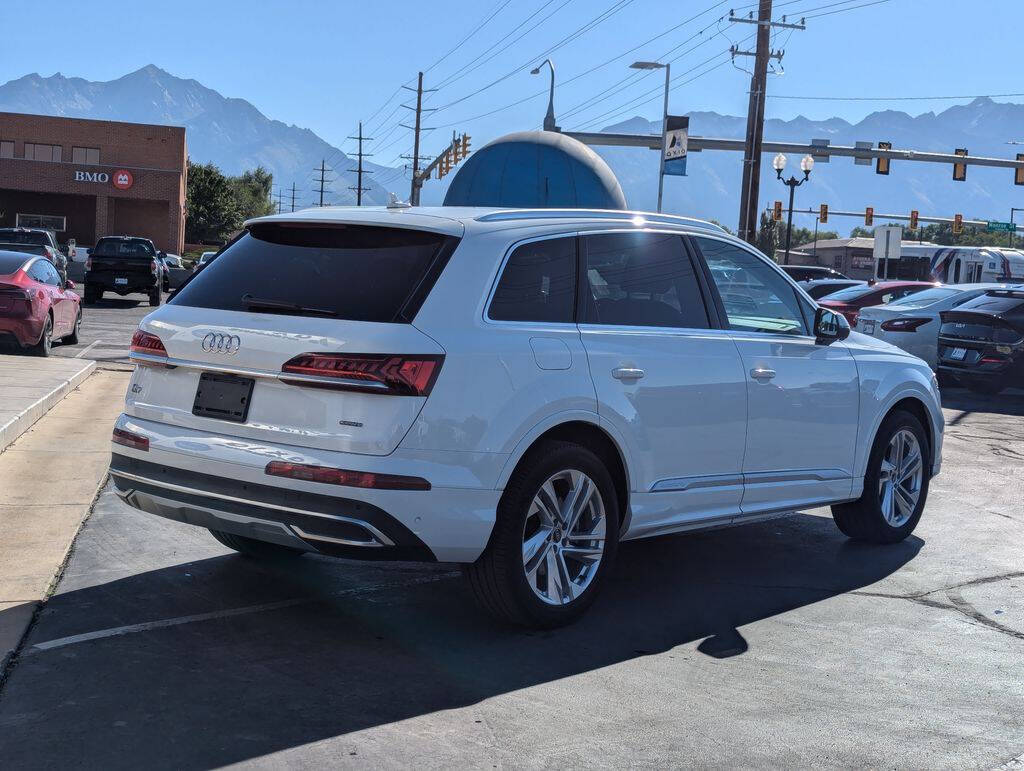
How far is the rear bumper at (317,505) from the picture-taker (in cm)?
467

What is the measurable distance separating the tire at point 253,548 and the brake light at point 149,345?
114 cm

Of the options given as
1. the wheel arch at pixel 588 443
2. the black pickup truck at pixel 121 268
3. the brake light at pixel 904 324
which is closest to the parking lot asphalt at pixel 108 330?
the black pickup truck at pixel 121 268

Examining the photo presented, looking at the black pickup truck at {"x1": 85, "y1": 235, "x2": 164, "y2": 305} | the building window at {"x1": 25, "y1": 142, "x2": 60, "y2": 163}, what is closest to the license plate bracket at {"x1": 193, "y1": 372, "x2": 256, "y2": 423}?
the black pickup truck at {"x1": 85, "y1": 235, "x2": 164, "y2": 305}

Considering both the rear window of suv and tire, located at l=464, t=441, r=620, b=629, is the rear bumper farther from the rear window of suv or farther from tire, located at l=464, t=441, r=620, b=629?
the rear window of suv

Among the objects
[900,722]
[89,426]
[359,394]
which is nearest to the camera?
[900,722]

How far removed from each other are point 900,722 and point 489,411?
6.42 ft

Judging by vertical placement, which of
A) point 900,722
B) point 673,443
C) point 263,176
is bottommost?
point 900,722

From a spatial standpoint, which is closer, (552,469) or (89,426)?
(552,469)

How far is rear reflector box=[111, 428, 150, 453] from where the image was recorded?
525 cm

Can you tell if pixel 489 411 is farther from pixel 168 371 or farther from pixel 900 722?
pixel 900 722

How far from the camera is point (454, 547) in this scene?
4.86 m

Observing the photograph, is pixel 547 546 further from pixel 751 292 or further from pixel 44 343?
pixel 44 343

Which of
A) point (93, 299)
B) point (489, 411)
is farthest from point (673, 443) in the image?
point (93, 299)

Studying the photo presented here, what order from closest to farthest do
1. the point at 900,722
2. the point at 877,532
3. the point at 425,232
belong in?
1. the point at 900,722
2. the point at 425,232
3. the point at 877,532
